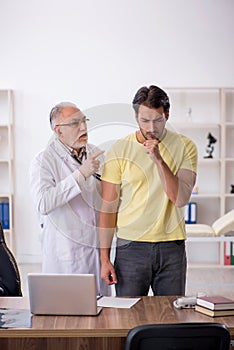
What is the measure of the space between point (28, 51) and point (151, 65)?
4.39 feet

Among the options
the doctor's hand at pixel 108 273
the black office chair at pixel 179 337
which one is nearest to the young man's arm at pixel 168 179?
the doctor's hand at pixel 108 273

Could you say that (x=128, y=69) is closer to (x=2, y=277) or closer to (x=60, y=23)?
(x=60, y=23)

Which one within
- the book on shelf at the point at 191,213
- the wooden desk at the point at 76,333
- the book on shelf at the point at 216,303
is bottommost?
the book on shelf at the point at 191,213

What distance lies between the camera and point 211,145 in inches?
280

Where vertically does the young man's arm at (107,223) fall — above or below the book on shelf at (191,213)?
above

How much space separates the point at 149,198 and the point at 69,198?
1.25ft

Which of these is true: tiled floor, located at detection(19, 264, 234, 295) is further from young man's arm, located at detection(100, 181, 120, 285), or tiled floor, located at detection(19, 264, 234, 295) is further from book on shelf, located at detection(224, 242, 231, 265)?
young man's arm, located at detection(100, 181, 120, 285)

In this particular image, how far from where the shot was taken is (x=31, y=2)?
7.01 metres

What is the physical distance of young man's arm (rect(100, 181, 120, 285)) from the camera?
119 inches

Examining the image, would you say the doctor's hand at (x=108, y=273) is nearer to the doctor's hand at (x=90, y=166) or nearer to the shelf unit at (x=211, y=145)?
the doctor's hand at (x=90, y=166)

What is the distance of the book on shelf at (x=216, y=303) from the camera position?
2.50 m

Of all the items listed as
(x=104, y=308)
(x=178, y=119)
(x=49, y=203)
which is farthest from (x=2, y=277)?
(x=178, y=119)

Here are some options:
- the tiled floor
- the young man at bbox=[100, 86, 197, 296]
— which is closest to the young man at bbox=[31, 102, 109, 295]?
the young man at bbox=[100, 86, 197, 296]

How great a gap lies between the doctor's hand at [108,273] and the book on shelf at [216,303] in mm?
565
